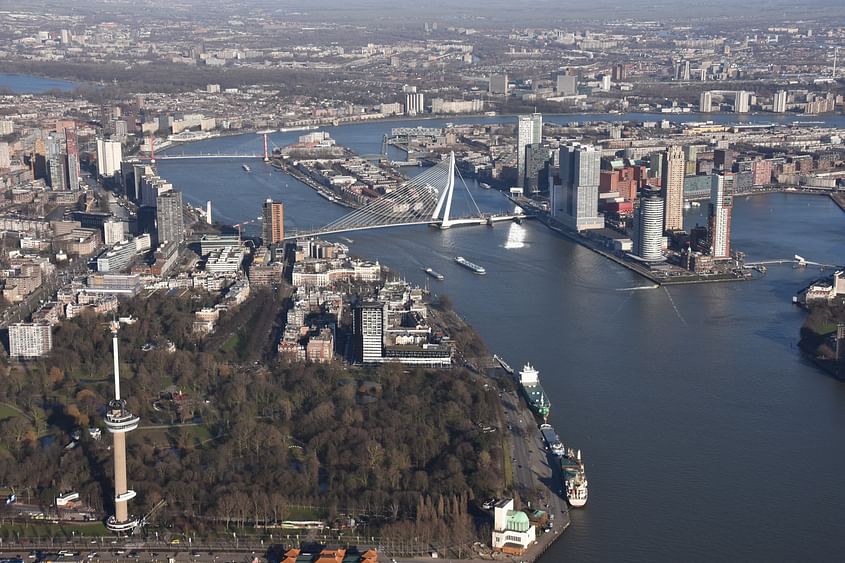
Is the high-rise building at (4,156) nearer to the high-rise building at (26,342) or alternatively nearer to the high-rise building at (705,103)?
the high-rise building at (26,342)

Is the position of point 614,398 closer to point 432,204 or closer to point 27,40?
point 432,204

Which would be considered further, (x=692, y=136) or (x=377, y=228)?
(x=692, y=136)

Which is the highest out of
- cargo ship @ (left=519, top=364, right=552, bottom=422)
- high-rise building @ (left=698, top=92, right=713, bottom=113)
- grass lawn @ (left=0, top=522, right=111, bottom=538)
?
high-rise building @ (left=698, top=92, right=713, bottom=113)

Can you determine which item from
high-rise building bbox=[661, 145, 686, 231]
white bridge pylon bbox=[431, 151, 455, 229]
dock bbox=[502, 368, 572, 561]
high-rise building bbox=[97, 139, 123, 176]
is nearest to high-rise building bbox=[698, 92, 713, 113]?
white bridge pylon bbox=[431, 151, 455, 229]

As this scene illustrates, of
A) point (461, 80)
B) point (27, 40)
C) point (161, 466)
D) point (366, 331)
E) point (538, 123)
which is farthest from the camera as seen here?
point (27, 40)

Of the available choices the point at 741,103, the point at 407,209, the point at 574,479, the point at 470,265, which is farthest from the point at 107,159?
the point at 741,103

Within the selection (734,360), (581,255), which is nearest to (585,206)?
(581,255)

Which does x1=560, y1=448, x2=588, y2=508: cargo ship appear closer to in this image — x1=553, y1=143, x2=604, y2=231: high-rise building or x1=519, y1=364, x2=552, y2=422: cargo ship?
x1=519, y1=364, x2=552, y2=422: cargo ship
